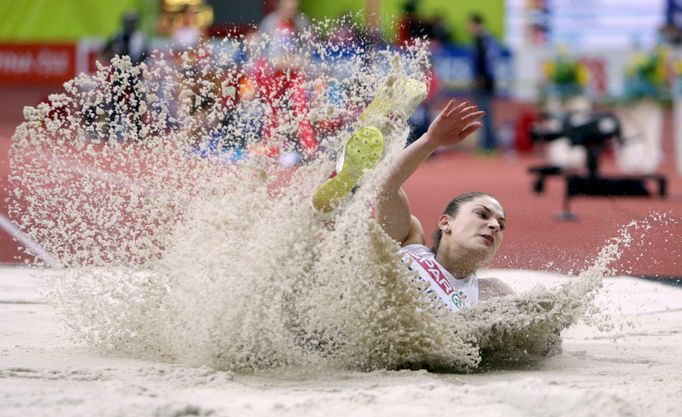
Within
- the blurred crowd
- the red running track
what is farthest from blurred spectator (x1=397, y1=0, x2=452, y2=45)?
the red running track

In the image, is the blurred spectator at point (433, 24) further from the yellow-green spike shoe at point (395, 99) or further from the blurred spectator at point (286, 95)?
the yellow-green spike shoe at point (395, 99)

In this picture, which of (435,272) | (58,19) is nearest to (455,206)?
(435,272)

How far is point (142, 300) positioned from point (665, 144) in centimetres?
1421

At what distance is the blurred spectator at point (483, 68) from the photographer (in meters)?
17.4

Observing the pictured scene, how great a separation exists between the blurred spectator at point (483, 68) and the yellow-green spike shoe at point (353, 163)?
13.5 m

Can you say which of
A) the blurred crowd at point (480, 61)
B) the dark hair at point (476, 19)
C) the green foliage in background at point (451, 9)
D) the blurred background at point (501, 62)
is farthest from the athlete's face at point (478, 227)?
the green foliage in background at point (451, 9)

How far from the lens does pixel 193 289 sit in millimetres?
3775

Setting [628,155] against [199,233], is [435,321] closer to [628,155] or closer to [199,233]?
[199,233]

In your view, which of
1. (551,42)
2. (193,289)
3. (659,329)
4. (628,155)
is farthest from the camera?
(551,42)

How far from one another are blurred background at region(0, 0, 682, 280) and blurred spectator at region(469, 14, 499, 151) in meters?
0.02

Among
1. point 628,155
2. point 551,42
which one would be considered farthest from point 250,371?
point 551,42

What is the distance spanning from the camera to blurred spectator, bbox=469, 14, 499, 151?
685 inches

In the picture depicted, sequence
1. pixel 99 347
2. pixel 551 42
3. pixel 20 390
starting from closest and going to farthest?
1. pixel 20 390
2. pixel 99 347
3. pixel 551 42

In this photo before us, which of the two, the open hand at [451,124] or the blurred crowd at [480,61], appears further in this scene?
the blurred crowd at [480,61]
